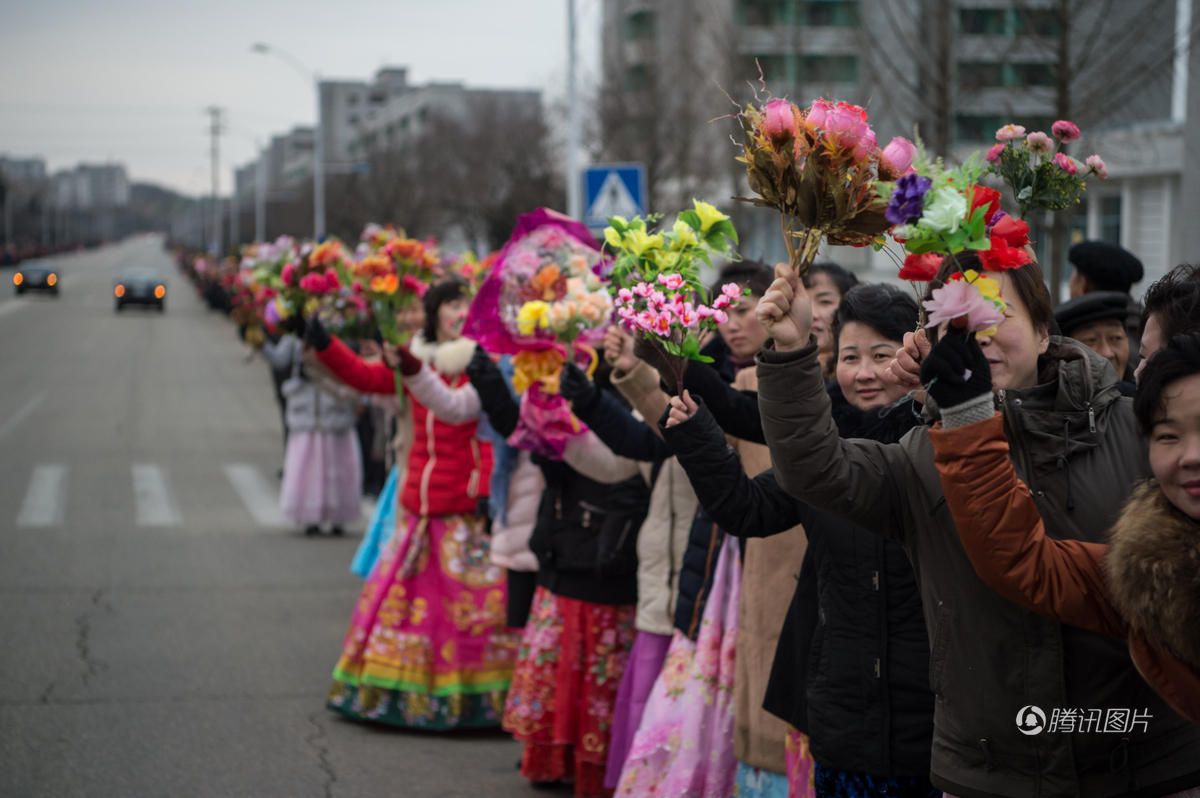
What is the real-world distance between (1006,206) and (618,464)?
5475 mm

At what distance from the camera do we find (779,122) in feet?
9.21

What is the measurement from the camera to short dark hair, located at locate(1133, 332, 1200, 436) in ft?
7.82

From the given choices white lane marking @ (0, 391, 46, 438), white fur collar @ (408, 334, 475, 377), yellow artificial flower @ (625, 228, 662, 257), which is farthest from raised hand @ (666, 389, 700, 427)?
white lane marking @ (0, 391, 46, 438)

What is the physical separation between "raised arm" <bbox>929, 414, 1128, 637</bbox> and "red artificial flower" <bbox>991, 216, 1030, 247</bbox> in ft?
1.23

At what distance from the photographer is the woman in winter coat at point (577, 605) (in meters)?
5.70

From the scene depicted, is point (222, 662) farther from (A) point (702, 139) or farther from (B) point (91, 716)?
(A) point (702, 139)

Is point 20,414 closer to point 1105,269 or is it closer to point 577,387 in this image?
point 577,387

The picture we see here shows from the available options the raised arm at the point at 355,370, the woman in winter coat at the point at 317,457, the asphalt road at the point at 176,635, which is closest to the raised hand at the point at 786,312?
the asphalt road at the point at 176,635

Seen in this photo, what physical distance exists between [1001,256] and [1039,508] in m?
0.54

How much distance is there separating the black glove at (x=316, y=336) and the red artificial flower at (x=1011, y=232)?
485 centimetres

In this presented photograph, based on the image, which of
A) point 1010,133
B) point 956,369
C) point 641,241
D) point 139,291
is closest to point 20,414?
point 641,241

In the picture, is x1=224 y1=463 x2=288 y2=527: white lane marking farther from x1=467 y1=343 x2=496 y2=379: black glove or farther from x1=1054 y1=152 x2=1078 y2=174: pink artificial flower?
x1=1054 y1=152 x2=1078 y2=174: pink artificial flower

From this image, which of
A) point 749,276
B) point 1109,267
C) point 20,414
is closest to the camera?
point 749,276

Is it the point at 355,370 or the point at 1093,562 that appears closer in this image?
the point at 1093,562
